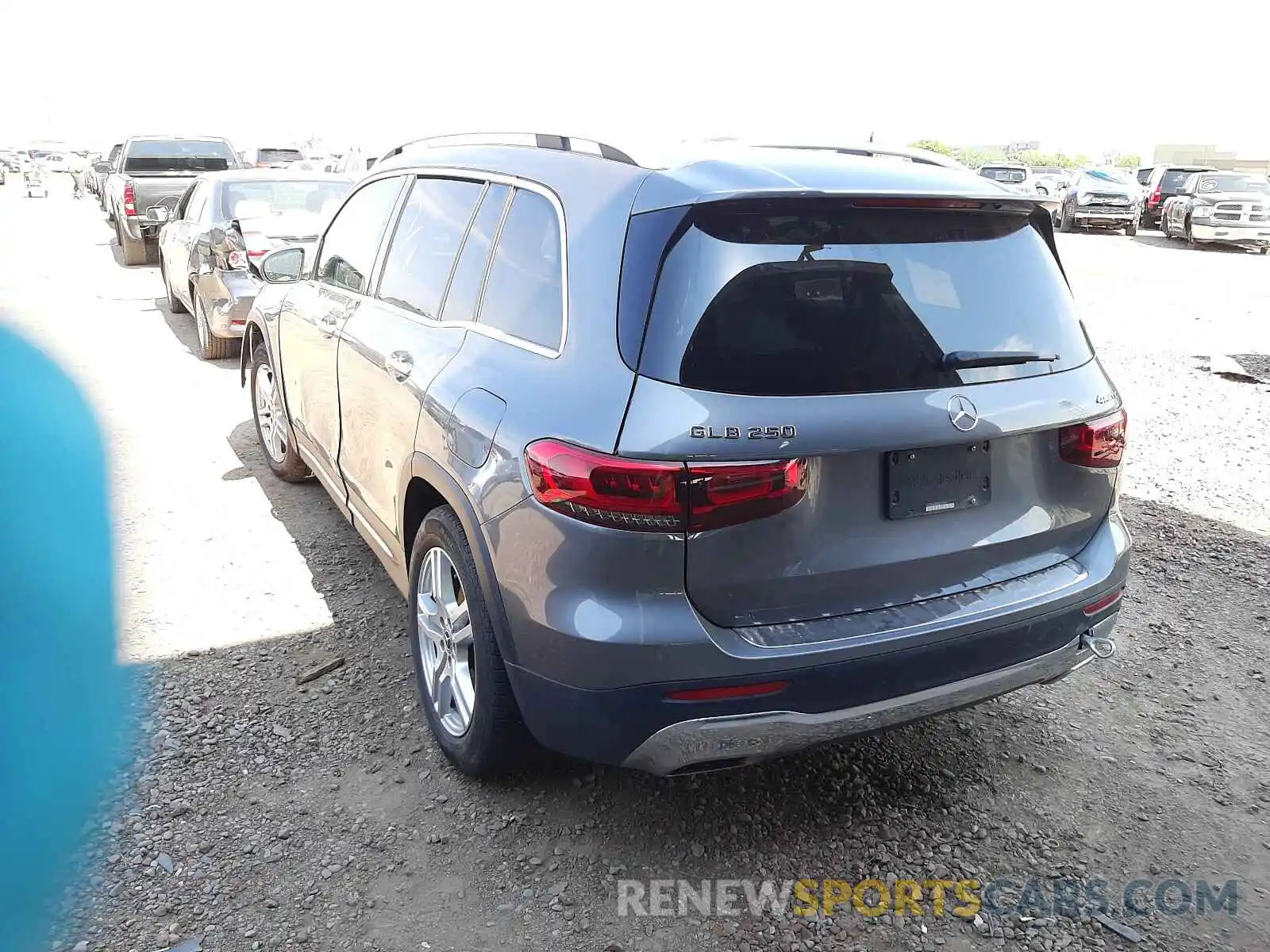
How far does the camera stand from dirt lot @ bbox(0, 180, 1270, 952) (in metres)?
2.63

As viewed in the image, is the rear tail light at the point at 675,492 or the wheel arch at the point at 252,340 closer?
the rear tail light at the point at 675,492

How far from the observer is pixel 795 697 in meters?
2.45

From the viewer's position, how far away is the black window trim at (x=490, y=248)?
106 inches

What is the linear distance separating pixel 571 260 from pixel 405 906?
178cm

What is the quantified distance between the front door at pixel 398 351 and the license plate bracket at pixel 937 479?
4.64ft

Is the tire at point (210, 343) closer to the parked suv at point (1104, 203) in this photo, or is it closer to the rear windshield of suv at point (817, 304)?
the rear windshield of suv at point (817, 304)

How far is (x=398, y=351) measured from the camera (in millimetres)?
3469

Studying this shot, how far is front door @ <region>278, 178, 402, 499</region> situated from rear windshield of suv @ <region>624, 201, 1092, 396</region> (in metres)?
2.01

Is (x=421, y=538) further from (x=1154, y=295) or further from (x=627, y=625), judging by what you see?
(x=1154, y=295)

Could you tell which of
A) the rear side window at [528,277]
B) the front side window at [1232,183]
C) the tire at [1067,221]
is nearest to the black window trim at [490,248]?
the rear side window at [528,277]

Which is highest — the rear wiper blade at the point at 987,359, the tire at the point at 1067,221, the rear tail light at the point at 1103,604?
the rear wiper blade at the point at 987,359

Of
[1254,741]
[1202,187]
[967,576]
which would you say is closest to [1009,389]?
[967,576]
